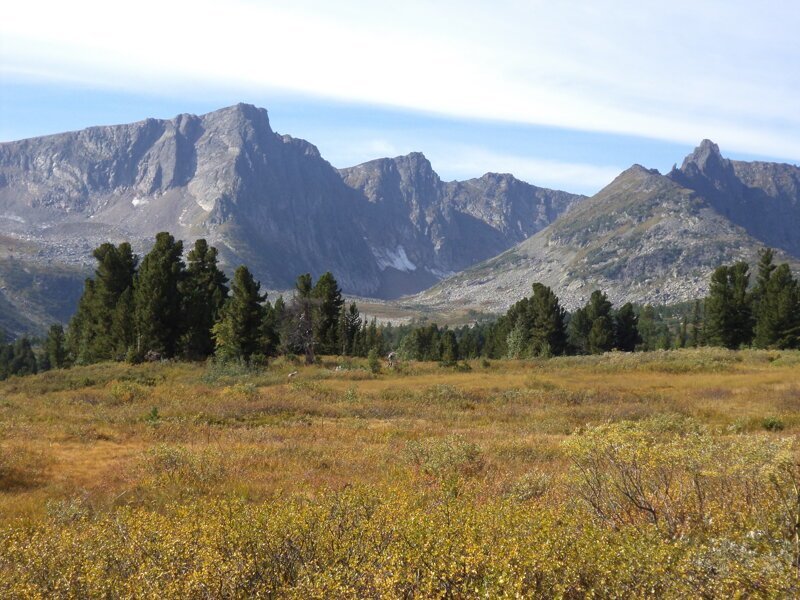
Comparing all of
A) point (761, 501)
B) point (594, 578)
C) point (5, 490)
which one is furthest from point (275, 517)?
point (5, 490)

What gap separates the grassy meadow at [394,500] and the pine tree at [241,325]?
721 inches

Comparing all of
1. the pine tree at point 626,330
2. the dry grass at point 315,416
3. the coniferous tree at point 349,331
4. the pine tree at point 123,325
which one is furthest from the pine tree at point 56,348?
the pine tree at point 626,330

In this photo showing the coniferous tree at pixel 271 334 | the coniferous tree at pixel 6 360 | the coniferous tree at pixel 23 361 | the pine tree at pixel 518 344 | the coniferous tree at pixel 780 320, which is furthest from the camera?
the coniferous tree at pixel 23 361

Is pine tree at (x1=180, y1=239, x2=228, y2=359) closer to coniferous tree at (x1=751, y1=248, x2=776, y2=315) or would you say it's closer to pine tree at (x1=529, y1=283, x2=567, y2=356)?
pine tree at (x1=529, y1=283, x2=567, y2=356)

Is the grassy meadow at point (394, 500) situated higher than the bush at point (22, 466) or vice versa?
the grassy meadow at point (394, 500)

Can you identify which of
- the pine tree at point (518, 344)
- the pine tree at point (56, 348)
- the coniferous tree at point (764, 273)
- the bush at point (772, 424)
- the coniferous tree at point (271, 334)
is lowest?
the pine tree at point (56, 348)

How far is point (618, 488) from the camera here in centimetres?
748

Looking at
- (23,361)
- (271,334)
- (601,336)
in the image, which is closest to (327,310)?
(271,334)

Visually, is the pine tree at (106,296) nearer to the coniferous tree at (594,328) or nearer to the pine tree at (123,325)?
the pine tree at (123,325)

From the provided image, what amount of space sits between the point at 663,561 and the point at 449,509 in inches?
99.7

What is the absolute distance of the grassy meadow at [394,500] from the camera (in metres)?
5.19

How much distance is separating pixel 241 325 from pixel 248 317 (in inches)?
41.6

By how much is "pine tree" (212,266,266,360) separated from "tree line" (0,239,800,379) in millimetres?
87

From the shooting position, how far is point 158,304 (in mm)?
46969
